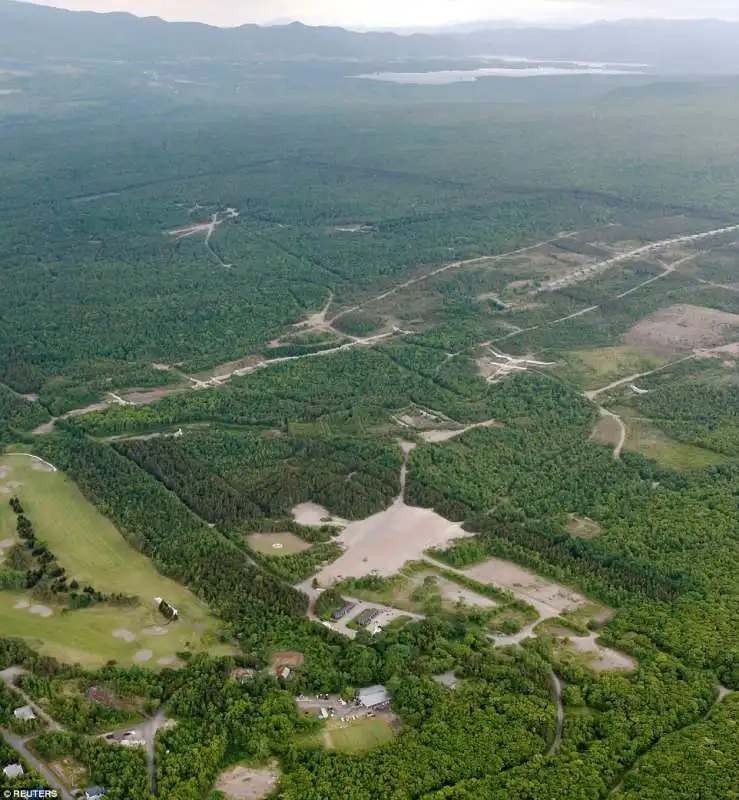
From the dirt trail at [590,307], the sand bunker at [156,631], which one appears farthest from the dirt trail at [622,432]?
the sand bunker at [156,631]

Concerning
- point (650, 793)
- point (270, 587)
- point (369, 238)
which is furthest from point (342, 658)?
point (369, 238)

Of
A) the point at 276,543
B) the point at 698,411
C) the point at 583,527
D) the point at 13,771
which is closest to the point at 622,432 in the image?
the point at 698,411

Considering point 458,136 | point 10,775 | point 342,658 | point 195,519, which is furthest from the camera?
point 458,136

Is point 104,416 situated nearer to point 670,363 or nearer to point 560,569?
point 560,569

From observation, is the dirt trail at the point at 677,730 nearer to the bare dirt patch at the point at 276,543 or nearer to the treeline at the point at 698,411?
the bare dirt patch at the point at 276,543

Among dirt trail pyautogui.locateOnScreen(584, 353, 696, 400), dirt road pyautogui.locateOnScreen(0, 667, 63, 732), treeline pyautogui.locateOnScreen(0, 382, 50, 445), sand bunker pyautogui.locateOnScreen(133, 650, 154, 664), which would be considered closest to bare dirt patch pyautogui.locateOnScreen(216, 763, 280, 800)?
dirt road pyautogui.locateOnScreen(0, 667, 63, 732)

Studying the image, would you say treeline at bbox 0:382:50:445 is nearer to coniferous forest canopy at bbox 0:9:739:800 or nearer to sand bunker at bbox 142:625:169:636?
coniferous forest canopy at bbox 0:9:739:800
